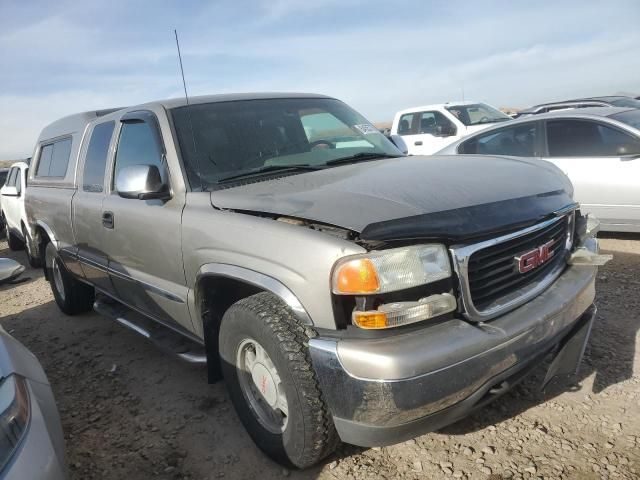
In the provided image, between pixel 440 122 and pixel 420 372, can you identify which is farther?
pixel 440 122

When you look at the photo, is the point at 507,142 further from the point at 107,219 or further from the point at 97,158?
the point at 107,219

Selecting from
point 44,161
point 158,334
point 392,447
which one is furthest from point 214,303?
point 44,161

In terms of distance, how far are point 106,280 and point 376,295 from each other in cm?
281

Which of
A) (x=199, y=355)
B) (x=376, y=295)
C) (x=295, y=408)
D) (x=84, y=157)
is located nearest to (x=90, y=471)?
(x=199, y=355)

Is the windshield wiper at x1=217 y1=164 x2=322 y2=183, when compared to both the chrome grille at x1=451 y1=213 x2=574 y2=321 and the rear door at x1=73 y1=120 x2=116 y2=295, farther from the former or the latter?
the rear door at x1=73 y1=120 x2=116 y2=295

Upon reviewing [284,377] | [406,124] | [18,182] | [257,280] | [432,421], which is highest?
[406,124]

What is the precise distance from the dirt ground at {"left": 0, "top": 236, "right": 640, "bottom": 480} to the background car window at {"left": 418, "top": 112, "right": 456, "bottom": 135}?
746cm

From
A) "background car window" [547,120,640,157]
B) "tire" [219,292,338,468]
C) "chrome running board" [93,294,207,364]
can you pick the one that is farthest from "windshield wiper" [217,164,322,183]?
"background car window" [547,120,640,157]

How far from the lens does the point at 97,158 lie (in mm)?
4121

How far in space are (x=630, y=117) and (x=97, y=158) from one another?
18.5ft

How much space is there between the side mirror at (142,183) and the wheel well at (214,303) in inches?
23.8

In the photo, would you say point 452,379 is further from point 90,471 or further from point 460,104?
point 460,104

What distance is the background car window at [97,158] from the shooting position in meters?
3.97

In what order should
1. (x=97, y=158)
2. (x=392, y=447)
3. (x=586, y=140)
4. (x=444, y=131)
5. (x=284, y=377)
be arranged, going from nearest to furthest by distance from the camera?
1. (x=284, y=377)
2. (x=392, y=447)
3. (x=97, y=158)
4. (x=586, y=140)
5. (x=444, y=131)
